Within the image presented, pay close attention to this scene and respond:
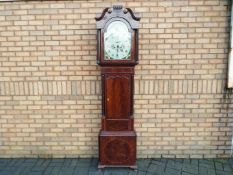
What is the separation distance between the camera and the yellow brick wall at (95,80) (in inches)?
169

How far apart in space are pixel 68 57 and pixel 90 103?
779mm

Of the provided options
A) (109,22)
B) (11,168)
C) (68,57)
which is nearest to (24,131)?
(11,168)

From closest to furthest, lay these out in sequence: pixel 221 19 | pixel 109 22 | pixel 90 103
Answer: pixel 109 22
pixel 221 19
pixel 90 103

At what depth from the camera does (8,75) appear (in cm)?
450

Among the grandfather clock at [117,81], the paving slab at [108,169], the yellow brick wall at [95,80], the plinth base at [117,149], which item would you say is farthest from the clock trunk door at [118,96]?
the paving slab at [108,169]

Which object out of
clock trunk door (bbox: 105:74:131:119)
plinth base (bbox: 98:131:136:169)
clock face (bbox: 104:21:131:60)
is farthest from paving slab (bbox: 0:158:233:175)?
clock face (bbox: 104:21:131:60)

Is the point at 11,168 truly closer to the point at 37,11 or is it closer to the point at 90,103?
the point at 90,103

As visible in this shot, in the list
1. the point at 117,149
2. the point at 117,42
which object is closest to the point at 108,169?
the point at 117,149

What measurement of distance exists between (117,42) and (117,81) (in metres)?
0.53

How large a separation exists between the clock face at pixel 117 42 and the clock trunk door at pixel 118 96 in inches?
11.4

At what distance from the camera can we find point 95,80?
14.6 feet

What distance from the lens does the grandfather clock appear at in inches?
150

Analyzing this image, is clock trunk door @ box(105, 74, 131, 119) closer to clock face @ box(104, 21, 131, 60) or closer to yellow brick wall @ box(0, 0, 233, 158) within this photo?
clock face @ box(104, 21, 131, 60)

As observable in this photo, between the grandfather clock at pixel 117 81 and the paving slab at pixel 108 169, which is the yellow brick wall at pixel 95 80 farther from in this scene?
the grandfather clock at pixel 117 81
